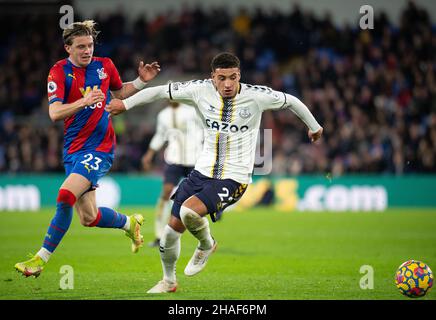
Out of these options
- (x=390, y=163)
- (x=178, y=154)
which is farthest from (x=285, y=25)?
(x=178, y=154)

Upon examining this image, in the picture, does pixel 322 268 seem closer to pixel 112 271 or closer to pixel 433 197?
pixel 112 271

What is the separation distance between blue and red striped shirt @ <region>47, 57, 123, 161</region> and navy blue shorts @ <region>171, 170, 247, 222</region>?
1123 mm

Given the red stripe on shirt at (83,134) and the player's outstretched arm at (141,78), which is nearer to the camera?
the red stripe on shirt at (83,134)

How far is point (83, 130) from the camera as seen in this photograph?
798 cm

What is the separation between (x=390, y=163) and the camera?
20562mm

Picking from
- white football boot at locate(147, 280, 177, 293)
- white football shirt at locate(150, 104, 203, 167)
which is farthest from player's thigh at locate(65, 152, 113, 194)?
white football shirt at locate(150, 104, 203, 167)

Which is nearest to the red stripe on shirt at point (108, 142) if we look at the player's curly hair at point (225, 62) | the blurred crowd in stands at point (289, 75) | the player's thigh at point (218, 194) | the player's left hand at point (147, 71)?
the player's left hand at point (147, 71)

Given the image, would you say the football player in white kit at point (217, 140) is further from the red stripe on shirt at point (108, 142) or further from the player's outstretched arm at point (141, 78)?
the red stripe on shirt at point (108, 142)

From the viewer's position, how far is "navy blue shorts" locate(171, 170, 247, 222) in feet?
23.8

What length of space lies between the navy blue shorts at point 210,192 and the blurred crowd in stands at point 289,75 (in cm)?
1343

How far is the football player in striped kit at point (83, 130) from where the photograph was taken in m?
7.63

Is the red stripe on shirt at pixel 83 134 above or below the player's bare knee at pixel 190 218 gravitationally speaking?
above

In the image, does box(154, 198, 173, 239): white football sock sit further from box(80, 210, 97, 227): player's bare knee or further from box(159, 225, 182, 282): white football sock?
box(159, 225, 182, 282): white football sock

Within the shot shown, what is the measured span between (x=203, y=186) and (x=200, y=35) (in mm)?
17895
